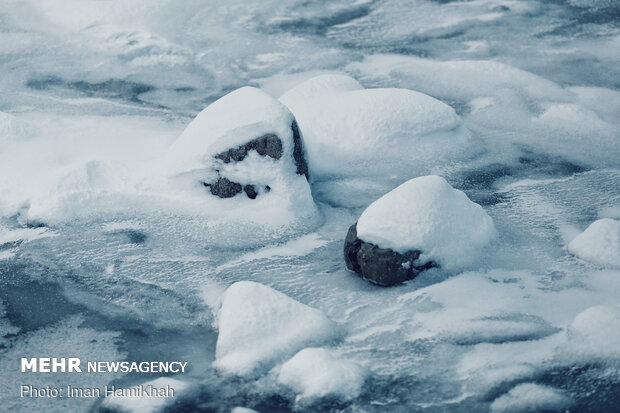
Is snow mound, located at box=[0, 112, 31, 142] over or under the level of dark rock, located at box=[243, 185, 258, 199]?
over

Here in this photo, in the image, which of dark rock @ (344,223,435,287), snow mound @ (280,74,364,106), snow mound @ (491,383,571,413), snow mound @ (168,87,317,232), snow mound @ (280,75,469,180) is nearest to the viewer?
snow mound @ (491,383,571,413)

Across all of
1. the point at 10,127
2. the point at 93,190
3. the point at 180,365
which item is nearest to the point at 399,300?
the point at 180,365

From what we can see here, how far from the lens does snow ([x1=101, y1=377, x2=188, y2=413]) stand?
3010mm

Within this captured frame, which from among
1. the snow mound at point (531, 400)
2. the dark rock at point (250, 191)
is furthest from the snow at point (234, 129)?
the snow mound at point (531, 400)

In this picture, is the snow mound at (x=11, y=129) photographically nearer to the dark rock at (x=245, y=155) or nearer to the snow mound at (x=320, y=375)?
the dark rock at (x=245, y=155)

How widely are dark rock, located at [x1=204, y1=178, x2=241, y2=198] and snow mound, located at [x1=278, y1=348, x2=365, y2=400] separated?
1.51 m

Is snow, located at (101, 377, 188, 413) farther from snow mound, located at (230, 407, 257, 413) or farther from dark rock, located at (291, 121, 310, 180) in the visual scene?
dark rock, located at (291, 121, 310, 180)

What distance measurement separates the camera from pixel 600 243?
390 centimetres

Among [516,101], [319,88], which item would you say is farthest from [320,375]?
[516,101]

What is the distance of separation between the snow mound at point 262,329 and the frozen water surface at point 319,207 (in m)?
0.06

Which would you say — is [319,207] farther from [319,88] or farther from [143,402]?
[143,402]

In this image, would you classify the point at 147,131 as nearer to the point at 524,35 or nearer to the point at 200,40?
the point at 200,40

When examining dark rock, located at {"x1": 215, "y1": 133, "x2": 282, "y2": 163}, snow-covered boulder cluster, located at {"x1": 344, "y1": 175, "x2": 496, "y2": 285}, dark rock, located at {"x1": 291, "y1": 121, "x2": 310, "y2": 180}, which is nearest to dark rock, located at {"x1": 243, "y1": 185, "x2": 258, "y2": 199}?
dark rock, located at {"x1": 215, "y1": 133, "x2": 282, "y2": 163}

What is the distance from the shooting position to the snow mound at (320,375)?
3039 millimetres
